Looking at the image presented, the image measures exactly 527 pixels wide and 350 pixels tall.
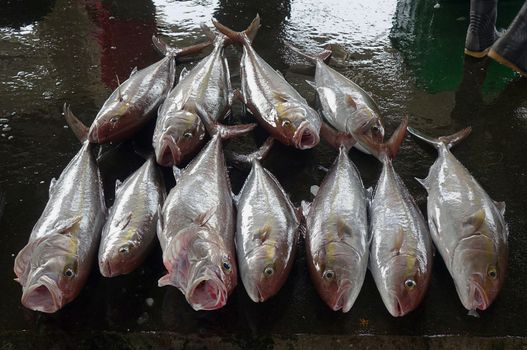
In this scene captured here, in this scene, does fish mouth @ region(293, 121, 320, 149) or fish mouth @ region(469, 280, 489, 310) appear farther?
fish mouth @ region(293, 121, 320, 149)

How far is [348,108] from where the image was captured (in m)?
3.66

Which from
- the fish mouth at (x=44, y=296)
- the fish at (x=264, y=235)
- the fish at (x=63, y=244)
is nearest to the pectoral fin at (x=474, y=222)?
the fish at (x=264, y=235)

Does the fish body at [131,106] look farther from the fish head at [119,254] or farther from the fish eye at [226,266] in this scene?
the fish eye at [226,266]

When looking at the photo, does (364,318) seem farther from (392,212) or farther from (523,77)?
(523,77)

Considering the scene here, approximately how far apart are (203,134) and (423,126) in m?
1.92

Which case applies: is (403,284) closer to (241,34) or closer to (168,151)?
(168,151)

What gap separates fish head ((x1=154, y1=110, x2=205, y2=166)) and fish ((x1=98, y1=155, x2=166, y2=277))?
5.6 inches

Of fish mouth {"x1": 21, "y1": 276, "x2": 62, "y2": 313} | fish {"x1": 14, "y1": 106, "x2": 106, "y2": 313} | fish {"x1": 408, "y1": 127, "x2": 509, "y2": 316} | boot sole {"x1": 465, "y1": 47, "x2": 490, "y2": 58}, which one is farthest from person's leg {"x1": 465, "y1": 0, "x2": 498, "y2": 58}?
fish mouth {"x1": 21, "y1": 276, "x2": 62, "y2": 313}

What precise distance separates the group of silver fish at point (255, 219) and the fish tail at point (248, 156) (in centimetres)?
2

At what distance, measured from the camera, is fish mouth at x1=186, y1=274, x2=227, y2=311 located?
2.25m

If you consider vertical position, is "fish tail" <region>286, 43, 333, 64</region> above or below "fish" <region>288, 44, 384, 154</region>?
below

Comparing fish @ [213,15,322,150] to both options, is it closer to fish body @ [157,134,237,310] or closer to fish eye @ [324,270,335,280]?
fish body @ [157,134,237,310]

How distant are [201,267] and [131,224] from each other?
620 mm

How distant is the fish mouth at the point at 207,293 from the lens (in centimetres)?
225
